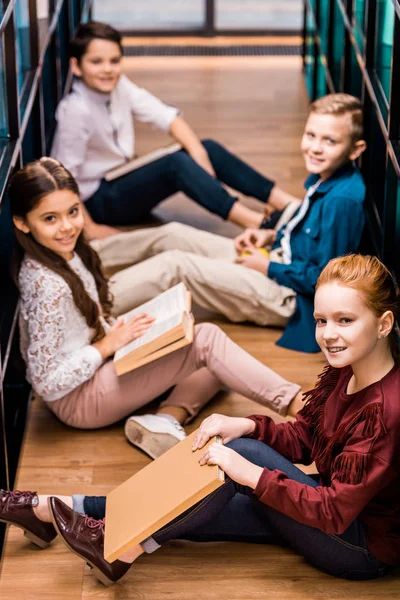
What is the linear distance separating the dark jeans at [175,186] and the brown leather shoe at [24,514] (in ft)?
6.09

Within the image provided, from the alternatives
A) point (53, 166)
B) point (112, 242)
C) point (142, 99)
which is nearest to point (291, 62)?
point (142, 99)

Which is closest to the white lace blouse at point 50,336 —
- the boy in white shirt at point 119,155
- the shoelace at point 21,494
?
the shoelace at point 21,494

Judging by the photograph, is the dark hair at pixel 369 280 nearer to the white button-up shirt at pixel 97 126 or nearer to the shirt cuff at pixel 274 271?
the shirt cuff at pixel 274 271

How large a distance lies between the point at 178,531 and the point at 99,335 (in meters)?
0.78

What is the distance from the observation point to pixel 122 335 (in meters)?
2.97

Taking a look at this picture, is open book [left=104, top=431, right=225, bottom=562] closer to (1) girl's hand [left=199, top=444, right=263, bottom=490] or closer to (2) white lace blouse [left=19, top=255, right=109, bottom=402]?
(1) girl's hand [left=199, top=444, right=263, bottom=490]

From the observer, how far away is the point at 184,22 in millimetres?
7301

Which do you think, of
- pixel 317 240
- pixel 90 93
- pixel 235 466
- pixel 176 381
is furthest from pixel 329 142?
pixel 235 466

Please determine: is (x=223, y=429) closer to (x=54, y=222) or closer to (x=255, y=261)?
(x=54, y=222)

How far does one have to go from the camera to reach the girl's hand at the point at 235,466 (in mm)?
2250

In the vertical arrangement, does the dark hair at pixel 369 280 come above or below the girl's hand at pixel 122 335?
above

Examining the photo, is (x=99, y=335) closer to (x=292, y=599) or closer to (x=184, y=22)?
(x=292, y=599)

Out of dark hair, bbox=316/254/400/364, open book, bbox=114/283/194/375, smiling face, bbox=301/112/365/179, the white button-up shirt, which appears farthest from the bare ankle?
the white button-up shirt

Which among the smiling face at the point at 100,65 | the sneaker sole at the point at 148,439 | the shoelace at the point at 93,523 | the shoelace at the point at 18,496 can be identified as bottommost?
the sneaker sole at the point at 148,439
